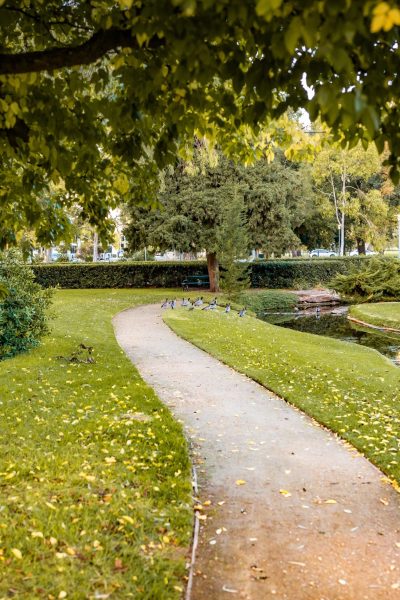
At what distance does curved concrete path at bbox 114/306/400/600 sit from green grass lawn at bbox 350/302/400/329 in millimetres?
15088

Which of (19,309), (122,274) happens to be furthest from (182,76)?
(122,274)

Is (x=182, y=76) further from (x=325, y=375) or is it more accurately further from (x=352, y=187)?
(x=352, y=187)

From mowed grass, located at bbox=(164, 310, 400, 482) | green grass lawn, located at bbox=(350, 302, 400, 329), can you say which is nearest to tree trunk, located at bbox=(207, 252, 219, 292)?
green grass lawn, located at bbox=(350, 302, 400, 329)

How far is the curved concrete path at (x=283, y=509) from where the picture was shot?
399 centimetres

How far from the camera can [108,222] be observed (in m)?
6.77

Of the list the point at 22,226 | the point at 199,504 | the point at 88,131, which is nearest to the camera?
the point at 88,131

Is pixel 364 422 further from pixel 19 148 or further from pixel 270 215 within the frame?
pixel 270 215

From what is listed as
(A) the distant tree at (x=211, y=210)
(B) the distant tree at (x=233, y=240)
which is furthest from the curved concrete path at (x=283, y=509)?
(A) the distant tree at (x=211, y=210)

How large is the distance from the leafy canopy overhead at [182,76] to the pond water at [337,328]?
12.1 meters

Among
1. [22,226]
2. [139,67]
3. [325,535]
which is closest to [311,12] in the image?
[139,67]

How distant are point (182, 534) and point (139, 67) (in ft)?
11.9

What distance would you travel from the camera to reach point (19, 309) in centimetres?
1135

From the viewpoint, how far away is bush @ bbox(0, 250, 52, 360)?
11.3 m

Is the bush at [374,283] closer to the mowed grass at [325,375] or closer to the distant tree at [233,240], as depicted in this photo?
the distant tree at [233,240]
